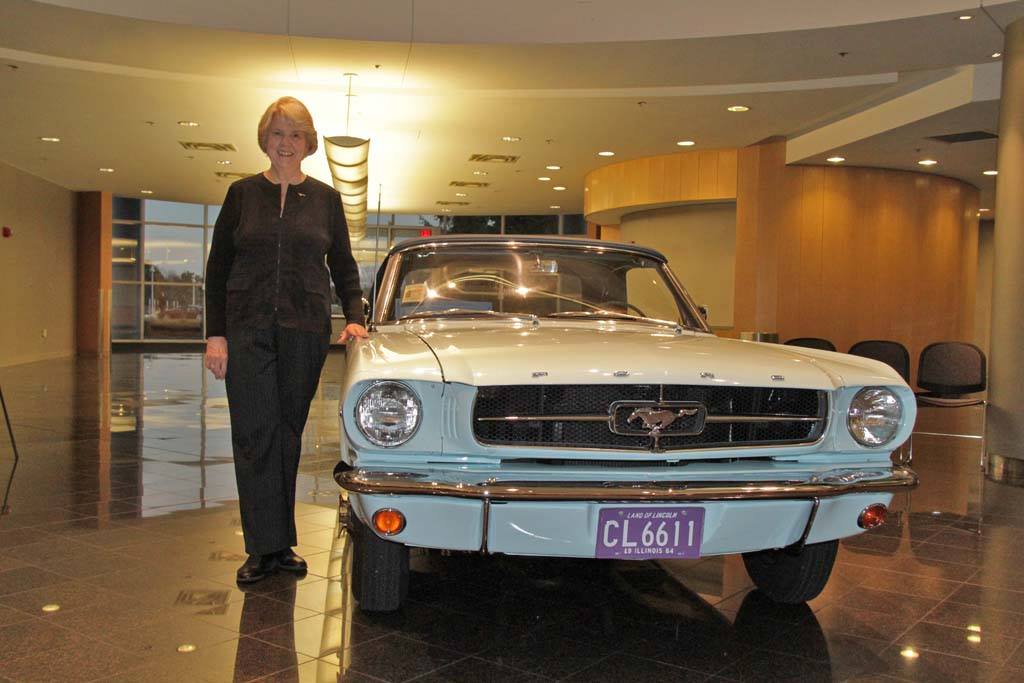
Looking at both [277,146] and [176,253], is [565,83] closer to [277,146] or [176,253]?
[277,146]

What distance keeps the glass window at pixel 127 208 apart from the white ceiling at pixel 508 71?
37.5 ft

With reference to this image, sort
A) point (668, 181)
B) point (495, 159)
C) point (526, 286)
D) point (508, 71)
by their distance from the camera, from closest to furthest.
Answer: point (526, 286) < point (508, 71) < point (668, 181) < point (495, 159)

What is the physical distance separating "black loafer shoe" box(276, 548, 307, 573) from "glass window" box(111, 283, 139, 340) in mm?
25727

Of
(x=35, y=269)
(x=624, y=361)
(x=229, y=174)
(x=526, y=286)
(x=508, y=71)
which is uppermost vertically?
(x=229, y=174)

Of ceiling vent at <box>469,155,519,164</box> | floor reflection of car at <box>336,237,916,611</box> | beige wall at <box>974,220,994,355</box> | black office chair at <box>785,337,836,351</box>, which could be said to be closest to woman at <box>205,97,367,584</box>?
floor reflection of car at <box>336,237,916,611</box>

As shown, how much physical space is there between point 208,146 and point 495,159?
5.11m

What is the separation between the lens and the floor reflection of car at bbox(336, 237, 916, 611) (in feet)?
8.67

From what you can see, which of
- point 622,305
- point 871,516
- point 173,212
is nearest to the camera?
point 871,516

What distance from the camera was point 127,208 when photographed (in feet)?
89.5

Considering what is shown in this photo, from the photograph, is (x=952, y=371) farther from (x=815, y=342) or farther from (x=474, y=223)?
(x=474, y=223)

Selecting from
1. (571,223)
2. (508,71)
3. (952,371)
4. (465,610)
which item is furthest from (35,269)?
(465,610)

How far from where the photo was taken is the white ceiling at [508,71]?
8836 millimetres

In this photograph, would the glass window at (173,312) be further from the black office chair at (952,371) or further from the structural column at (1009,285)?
the structural column at (1009,285)

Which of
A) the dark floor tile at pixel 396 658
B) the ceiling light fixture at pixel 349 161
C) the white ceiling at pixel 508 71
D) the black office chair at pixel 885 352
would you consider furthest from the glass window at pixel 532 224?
the dark floor tile at pixel 396 658
